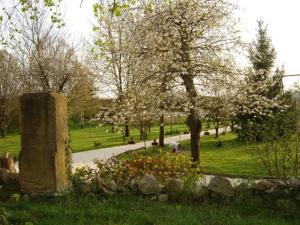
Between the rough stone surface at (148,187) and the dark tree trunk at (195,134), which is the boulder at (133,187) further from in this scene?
the dark tree trunk at (195,134)

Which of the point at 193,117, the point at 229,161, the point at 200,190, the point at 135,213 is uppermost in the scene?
the point at 193,117

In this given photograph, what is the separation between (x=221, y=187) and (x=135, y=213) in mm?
1704

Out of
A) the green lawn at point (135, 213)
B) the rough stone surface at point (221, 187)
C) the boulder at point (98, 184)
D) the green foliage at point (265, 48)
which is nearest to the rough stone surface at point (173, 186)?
the green lawn at point (135, 213)

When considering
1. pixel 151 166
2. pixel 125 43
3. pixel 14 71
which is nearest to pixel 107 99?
pixel 14 71

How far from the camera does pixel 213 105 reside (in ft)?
45.3

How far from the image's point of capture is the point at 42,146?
23.4ft

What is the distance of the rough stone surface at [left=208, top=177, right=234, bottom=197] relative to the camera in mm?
6801

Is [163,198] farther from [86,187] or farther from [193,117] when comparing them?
[193,117]

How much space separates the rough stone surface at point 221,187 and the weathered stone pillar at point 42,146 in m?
2.71

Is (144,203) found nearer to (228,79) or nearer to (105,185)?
(105,185)

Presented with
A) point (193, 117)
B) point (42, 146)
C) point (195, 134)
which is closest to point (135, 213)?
point (42, 146)

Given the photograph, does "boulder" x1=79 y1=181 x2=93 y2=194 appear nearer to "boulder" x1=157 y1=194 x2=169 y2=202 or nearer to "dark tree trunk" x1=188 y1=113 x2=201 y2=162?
"boulder" x1=157 y1=194 x2=169 y2=202

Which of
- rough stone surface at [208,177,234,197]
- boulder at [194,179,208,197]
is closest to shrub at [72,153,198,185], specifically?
boulder at [194,179,208,197]

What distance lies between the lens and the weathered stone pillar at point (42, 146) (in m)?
7.09
